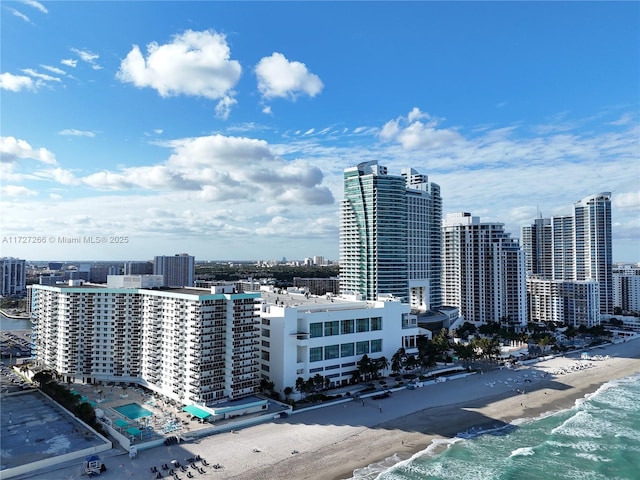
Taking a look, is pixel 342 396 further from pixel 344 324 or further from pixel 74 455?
pixel 74 455

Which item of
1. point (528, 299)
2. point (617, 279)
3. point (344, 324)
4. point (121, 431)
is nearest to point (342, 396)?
point (344, 324)

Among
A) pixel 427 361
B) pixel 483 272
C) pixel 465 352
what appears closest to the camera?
pixel 427 361

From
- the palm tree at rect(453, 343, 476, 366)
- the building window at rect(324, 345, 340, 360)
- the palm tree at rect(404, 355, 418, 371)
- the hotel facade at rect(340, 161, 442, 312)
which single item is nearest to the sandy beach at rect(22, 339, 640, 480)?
the palm tree at rect(404, 355, 418, 371)

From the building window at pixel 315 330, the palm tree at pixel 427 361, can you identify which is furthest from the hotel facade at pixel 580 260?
the building window at pixel 315 330

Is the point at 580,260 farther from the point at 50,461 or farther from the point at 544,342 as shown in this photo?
the point at 50,461

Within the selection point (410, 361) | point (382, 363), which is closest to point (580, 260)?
point (410, 361)

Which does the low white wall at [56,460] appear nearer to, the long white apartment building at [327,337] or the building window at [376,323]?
the long white apartment building at [327,337]
